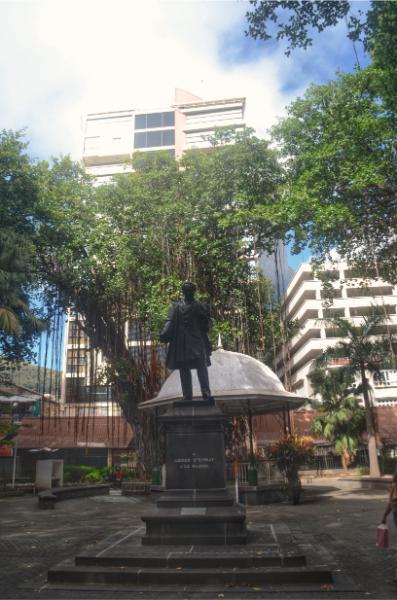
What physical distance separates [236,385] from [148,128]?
47558mm

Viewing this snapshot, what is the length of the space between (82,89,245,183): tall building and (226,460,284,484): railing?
42.8m

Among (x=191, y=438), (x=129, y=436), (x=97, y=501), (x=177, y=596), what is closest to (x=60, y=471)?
(x=97, y=501)

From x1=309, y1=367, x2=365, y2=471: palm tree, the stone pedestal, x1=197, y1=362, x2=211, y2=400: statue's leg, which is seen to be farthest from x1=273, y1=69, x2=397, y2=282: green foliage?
x1=309, y1=367, x2=365, y2=471: palm tree

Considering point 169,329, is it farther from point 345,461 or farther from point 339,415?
point 345,461

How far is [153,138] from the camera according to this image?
189 feet

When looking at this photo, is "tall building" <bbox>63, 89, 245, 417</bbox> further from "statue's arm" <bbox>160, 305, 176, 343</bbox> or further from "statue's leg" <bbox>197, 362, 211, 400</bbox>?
"statue's leg" <bbox>197, 362, 211, 400</bbox>

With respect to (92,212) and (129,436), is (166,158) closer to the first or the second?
(92,212)

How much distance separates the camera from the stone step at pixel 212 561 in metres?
6.25

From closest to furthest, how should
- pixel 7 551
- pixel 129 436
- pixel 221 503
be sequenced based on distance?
pixel 221 503, pixel 7 551, pixel 129 436

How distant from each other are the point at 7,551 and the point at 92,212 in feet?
58.5

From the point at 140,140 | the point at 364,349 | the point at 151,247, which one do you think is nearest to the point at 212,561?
the point at 151,247

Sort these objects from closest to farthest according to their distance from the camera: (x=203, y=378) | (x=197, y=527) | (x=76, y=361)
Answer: (x=197, y=527), (x=203, y=378), (x=76, y=361)

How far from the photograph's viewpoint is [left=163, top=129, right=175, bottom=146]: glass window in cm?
5647

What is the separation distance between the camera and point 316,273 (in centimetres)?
1883
